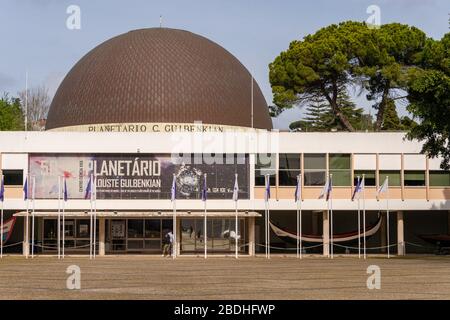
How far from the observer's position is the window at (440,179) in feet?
165

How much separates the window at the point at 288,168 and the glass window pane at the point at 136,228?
332 inches

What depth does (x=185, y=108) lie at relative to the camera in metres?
55.8

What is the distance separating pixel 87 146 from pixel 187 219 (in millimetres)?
7925

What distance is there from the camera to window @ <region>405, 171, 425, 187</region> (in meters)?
50.4

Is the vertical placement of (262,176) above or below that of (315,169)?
below

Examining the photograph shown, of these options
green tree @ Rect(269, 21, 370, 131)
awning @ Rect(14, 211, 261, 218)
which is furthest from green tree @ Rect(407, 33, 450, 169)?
green tree @ Rect(269, 21, 370, 131)

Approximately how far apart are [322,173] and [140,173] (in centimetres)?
1003

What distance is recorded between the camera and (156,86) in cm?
5666

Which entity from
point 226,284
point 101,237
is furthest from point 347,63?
point 226,284

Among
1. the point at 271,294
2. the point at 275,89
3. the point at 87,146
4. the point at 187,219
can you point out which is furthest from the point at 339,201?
the point at 271,294

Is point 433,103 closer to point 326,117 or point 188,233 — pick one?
point 188,233

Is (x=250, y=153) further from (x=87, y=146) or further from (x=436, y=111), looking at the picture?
(x=436, y=111)

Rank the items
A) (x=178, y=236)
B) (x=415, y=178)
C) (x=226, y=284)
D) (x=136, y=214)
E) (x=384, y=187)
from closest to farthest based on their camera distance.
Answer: (x=226, y=284) → (x=384, y=187) → (x=136, y=214) → (x=178, y=236) → (x=415, y=178)

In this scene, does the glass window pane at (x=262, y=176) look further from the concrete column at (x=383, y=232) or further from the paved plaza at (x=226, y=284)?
the paved plaza at (x=226, y=284)
